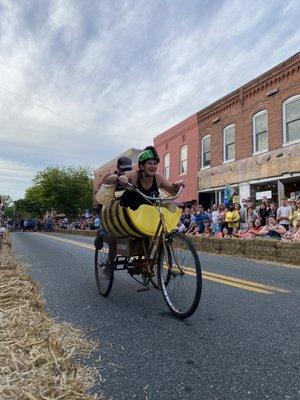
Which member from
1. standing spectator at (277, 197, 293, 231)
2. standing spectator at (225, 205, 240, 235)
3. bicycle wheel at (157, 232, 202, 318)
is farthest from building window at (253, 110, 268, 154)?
bicycle wheel at (157, 232, 202, 318)

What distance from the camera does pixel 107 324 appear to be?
416 cm

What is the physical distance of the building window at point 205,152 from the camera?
25734 millimetres

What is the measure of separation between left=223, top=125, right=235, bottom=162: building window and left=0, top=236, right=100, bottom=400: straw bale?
67.7ft

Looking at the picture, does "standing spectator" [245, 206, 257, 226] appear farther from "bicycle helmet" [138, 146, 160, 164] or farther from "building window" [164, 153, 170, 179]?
"building window" [164, 153, 170, 179]

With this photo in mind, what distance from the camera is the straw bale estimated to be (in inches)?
74.5

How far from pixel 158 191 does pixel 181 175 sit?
23.5 metres

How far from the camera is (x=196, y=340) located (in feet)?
11.7

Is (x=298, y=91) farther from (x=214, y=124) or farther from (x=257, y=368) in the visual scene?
(x=257, y=368)

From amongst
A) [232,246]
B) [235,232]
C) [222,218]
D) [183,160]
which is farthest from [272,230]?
A: [183,160]

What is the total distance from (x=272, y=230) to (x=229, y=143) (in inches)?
438

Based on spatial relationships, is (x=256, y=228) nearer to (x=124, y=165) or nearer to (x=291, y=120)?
(x=291, y=120)

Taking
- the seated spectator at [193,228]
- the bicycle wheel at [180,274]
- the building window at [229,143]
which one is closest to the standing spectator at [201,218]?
the seated spectator at [193,228]

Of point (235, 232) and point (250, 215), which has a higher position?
point (250, 215)

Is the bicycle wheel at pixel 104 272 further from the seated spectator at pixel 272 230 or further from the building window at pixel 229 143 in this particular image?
the building window at pixel 229 143
